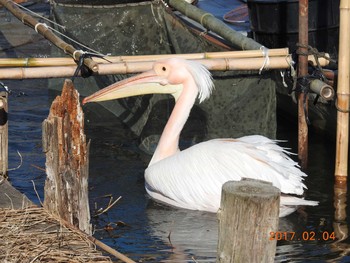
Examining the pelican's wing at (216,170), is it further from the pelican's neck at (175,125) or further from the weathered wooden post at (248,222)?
the weathered wooden post at (248,222)

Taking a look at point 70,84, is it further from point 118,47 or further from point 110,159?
point 118,47

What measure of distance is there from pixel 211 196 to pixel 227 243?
240 centimetres

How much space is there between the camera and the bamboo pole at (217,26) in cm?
756

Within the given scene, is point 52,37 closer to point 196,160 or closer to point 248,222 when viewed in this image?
point 196,160

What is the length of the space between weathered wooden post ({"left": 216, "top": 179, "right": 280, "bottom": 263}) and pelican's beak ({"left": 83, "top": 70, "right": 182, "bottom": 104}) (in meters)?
3.14

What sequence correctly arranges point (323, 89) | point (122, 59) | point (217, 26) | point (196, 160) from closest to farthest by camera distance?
point (196, 160) < point (323, 89) < point (122, 59) < point (217, 26)

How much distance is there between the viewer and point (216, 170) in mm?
5969

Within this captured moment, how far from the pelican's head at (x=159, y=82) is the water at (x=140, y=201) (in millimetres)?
764

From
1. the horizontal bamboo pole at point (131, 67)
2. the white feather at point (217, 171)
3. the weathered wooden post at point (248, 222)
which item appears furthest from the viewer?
the horizontal bamboo pole at point (131, 67)

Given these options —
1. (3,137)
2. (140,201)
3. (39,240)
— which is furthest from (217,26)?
(39,240)

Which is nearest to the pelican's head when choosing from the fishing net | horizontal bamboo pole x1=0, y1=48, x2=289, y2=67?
horizontal bamboo pole x1=0, y1=48, x2=289, y2=67

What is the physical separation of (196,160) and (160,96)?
1614 mm

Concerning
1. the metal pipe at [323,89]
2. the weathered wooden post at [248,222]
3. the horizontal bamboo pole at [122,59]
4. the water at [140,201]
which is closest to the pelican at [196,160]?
the water at [140,201]

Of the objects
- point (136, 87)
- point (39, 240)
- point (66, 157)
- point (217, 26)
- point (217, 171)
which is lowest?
point (39, 240)
